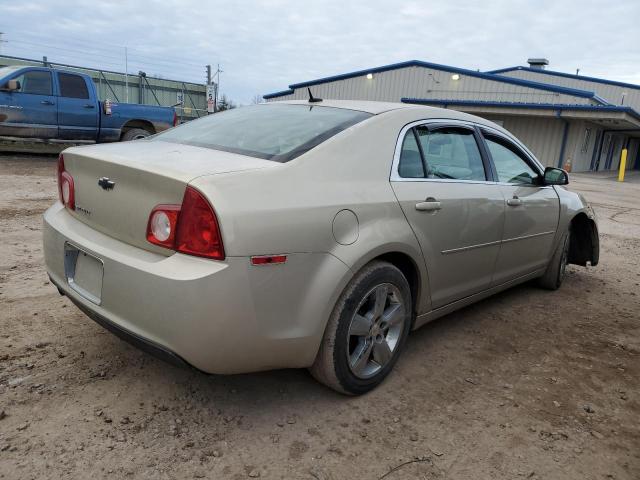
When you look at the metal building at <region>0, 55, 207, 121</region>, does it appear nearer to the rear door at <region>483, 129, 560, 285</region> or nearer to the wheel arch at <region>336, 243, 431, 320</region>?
the rear door at <region>483, 129, 560, 285</region>

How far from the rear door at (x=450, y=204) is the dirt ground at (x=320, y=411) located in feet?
1.74

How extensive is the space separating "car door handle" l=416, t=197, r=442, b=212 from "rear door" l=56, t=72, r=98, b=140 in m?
10.7

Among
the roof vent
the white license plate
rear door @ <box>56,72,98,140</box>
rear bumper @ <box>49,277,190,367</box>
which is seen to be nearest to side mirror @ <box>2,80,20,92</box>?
rear door @ <box>56,72,98,140</box>

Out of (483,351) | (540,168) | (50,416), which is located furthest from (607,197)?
(50,416)

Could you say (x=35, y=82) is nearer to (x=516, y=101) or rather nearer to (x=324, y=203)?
(x=324, y=203)

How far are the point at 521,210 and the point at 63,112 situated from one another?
35.0ft

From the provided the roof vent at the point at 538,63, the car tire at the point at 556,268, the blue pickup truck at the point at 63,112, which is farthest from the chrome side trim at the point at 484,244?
the roof vent at the point at 538,63

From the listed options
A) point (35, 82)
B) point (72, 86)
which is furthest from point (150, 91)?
point (35, 82)

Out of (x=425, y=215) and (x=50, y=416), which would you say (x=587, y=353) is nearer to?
(x=425, y=215)

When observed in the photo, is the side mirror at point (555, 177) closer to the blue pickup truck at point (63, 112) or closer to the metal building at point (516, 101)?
the blue pickup truck at point (63, 112)

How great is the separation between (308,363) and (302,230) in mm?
657

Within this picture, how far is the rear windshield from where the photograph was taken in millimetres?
2562

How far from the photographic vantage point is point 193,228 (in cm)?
207

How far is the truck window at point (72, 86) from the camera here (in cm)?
1127
